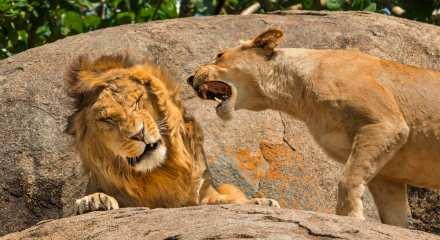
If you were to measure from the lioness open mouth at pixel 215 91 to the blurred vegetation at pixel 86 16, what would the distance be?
9.88ft

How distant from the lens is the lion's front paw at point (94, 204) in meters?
6.41

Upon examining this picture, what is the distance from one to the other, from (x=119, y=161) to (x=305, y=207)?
170cm

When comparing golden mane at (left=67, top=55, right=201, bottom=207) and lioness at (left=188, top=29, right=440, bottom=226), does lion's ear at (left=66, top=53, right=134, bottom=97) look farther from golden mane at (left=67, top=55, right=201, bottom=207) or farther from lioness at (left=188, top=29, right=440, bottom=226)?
Answer: lioness at (left=188, top=29, right=440, bottom=226)

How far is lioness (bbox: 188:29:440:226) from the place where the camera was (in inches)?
259

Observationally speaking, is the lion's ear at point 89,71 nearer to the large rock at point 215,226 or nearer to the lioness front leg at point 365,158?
the large rock at point 215,226

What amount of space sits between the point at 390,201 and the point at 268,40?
1.18 metres

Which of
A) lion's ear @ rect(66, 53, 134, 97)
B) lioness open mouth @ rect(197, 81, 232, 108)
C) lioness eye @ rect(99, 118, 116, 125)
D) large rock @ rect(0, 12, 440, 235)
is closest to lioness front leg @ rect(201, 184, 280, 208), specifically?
lioness open mouth @ rect(197, 81, 232, 108)

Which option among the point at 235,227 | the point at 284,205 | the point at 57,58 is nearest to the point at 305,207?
the point at 284,205

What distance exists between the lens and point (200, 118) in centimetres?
839

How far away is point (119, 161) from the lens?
6.83m

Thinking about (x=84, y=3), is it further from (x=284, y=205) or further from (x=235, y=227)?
(x=235, y=227)

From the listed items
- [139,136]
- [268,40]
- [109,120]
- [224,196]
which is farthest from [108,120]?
[268,40]

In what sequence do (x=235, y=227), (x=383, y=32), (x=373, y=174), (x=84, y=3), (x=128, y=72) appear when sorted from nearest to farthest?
(x=235, y=227) → (x=373, y=174) → (x=128, y=72) → (x=383, y=32) → (x=84, y=3)

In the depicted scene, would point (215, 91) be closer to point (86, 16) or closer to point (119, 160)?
point (119, 160)
